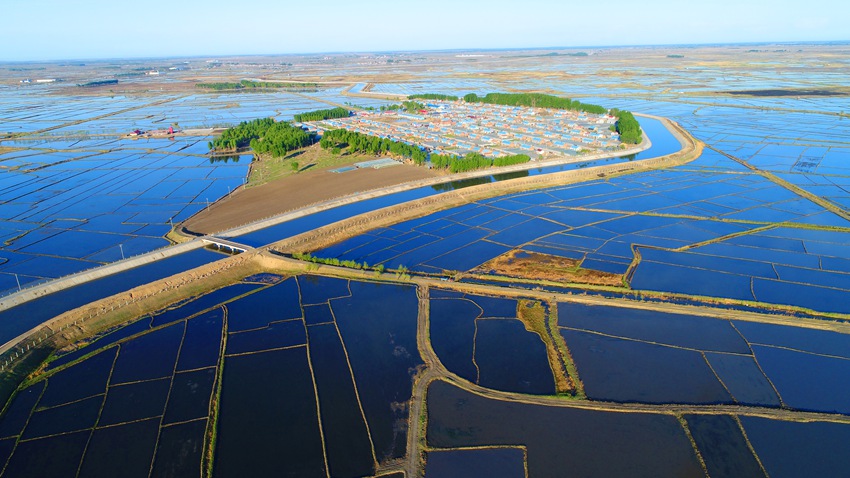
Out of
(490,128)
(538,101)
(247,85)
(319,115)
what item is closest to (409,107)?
(319,115)

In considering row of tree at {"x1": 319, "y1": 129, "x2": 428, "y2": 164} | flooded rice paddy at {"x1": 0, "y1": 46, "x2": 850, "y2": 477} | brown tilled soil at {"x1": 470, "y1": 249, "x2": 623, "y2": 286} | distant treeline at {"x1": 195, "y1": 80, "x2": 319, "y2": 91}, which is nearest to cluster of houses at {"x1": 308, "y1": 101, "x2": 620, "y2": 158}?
row of tree at {"x1": 319, "y1": 129, "x2": 428, "y2": 164}

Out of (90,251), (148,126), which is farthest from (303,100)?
(90,251)

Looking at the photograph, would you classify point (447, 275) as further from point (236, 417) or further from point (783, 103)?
point (783, 103)

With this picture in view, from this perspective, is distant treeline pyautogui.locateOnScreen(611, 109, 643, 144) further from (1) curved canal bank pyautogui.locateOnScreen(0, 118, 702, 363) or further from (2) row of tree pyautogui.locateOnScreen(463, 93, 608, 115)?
(2) row of tree pyautogui.locateOnScreen(463, 93, 608, 115)

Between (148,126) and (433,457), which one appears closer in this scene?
(433,457)

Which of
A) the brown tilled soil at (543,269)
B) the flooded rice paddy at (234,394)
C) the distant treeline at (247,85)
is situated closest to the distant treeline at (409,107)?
the distant treeline at (247,85)
